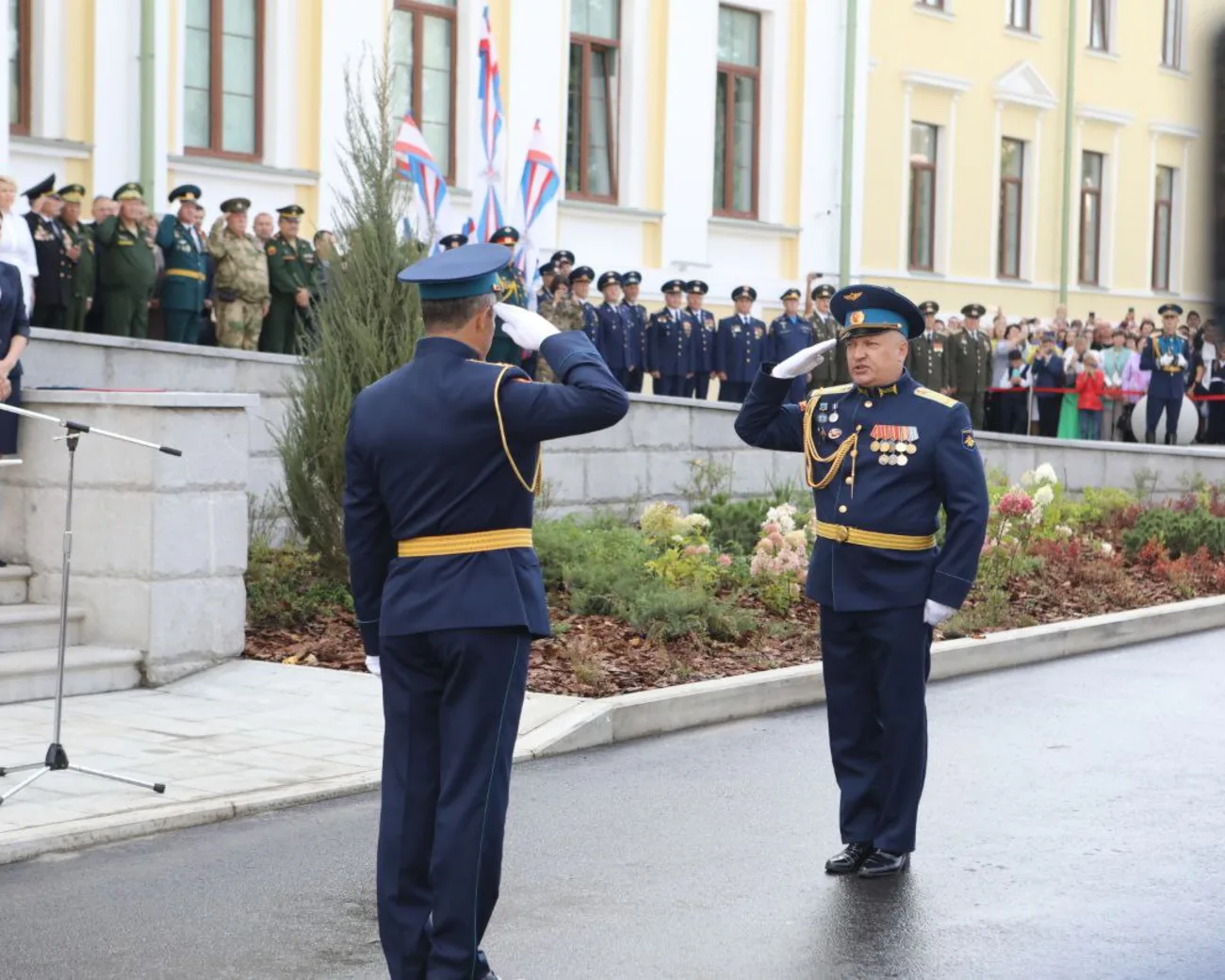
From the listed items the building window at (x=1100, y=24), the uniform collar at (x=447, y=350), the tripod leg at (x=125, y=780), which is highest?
the building window at (x=1100, y=24)

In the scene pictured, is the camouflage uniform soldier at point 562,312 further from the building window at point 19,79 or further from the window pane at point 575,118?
the window pane at point 575,118

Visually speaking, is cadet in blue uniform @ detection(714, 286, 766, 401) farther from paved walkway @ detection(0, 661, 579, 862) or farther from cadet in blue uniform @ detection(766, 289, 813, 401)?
paved walkway @ detection(0, 661, 579, 862)

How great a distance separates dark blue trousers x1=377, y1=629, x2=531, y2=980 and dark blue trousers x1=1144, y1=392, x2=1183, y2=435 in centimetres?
2315

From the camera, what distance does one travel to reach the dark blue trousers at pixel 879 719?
6027 millimetres

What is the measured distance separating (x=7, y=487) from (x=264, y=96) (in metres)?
12.0

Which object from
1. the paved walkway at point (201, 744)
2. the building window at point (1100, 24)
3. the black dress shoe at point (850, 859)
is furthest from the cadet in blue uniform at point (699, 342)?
the building window at point (1100, 24)

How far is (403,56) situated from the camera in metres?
22.8

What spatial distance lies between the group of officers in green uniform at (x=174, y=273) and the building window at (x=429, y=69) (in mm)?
5812

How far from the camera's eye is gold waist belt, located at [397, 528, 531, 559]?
4.40 m

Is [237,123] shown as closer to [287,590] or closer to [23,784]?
[287,590]

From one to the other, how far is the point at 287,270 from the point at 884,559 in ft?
37.8

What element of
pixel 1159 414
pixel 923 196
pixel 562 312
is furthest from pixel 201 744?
pixel 923 196

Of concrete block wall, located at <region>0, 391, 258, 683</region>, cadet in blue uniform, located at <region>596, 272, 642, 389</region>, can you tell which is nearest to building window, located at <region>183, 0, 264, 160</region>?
cadet in blue uniform, located at <region>596, 272, 642, 389</region>

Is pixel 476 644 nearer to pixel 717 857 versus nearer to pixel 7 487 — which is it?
pixel 717 857
